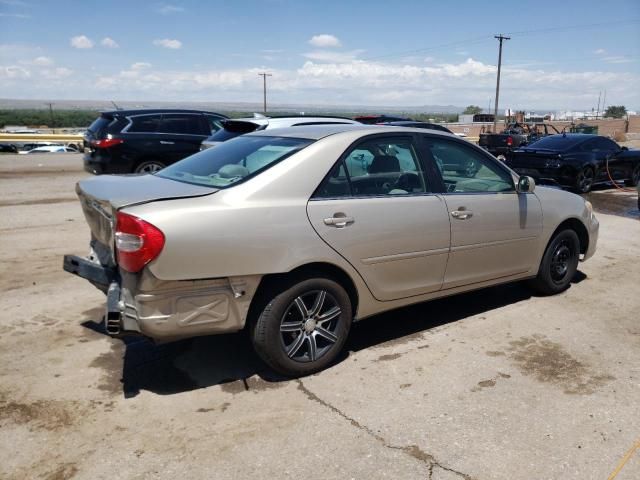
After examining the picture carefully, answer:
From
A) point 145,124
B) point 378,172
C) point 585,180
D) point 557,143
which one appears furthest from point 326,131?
point 557,143

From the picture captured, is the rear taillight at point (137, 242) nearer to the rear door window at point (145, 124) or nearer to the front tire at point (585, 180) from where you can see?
the rear door window at point (145, 124)

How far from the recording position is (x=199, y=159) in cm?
440

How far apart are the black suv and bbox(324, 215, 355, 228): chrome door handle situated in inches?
307

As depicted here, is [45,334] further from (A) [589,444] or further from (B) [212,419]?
(A) [589,444]

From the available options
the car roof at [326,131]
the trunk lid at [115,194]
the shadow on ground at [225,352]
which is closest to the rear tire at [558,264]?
the shadow on ground at [225,352]

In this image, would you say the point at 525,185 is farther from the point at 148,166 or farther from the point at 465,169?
the point at 148,166

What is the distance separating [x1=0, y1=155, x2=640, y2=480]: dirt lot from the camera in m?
2.87

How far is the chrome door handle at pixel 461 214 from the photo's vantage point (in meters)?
4.38

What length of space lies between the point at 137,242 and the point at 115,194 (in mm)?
569

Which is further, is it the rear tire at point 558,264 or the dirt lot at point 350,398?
the rear tire at point 558,264

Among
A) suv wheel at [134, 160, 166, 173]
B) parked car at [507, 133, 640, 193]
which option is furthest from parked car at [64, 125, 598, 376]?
parked car at [507, 133, 640, 193]

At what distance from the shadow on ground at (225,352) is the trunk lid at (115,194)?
2.99 feet

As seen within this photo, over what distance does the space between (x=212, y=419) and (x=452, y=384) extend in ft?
5.10

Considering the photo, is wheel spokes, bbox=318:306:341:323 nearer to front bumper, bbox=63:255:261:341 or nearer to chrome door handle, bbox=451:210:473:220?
front bumper, bbox=63:255:261:341
